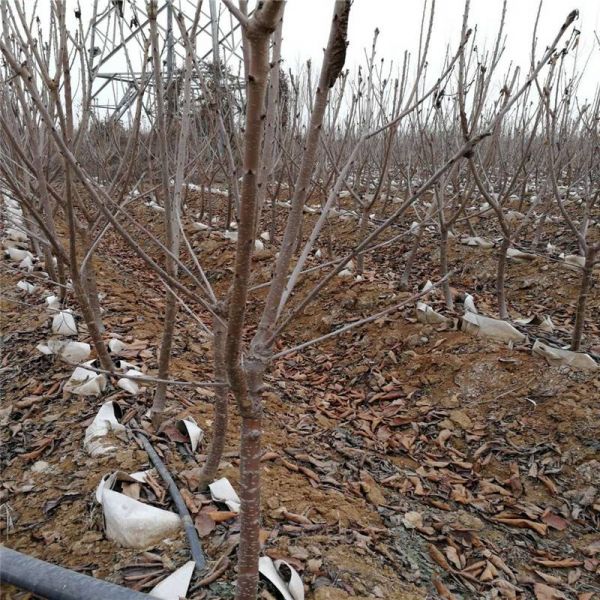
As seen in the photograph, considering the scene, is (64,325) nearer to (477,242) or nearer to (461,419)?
(461,419)

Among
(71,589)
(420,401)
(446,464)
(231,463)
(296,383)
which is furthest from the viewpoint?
(296,383)

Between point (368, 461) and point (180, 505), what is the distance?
1121 millimetres

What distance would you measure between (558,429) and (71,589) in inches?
99.1

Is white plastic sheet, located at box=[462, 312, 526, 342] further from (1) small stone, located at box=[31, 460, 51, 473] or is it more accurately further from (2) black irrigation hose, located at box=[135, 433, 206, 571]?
(1) small stone, located at box=[31, 460, 51, 473]

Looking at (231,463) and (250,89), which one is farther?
(231,463)

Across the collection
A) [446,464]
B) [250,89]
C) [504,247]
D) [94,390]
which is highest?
[250,89]

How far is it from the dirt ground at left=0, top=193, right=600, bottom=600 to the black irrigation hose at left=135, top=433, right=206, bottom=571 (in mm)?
37

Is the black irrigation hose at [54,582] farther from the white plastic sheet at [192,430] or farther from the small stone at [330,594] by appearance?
the white plastic sheet at [192,430]

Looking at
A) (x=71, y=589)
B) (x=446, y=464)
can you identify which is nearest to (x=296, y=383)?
(x=446, y=464)

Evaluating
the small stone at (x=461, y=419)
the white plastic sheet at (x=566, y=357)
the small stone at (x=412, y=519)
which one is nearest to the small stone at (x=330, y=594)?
the small stone at (x=412, y=519)

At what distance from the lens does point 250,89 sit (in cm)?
58

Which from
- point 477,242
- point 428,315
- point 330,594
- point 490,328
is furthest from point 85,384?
point 477,242

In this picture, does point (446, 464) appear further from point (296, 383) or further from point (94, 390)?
point (94, 390)

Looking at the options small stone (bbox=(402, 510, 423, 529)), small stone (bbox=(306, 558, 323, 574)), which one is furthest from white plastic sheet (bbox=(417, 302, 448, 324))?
small stone (bbox=(306, 558, 323, 574))
